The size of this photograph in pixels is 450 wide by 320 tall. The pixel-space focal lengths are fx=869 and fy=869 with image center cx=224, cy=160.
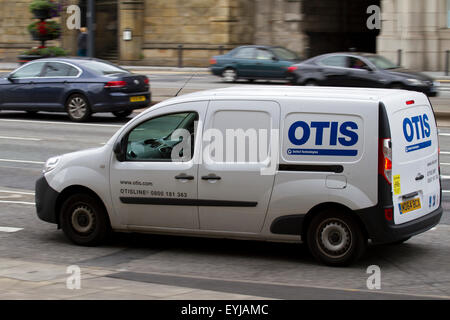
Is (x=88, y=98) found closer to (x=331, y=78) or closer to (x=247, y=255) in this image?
(x=331, y=78)

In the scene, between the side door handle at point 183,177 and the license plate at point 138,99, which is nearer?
the side door handle at point 183,177

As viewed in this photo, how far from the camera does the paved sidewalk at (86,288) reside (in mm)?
5945

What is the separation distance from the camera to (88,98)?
19328mm

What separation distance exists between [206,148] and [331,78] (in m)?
16.4

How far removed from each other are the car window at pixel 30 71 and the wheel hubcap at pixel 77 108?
120cm

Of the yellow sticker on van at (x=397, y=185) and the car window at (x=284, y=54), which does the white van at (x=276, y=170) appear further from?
the car window at (x=284, y=54)

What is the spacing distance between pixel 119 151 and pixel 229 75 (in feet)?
73.2

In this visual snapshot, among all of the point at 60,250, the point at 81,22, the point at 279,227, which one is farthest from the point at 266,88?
A: the point at 81,22

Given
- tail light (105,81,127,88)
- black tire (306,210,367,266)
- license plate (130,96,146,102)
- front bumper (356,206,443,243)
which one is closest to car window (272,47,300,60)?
license plate (130,96,146,102)

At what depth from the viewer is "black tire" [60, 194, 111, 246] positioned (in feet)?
27.7

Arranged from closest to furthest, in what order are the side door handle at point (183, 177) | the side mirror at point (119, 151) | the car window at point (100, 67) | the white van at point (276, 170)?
the white van at point (276, 170) → the side door handle at point (183, 177) → the side mirror at point (119, 151) → the car window at point (100, 67)

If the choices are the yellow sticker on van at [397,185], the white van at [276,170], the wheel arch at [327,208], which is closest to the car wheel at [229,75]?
the white van at [276,170]

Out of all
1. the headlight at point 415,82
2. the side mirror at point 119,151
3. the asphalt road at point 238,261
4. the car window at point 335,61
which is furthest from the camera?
the car window at point 335,61

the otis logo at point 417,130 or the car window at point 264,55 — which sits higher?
the car window at point 264,55
